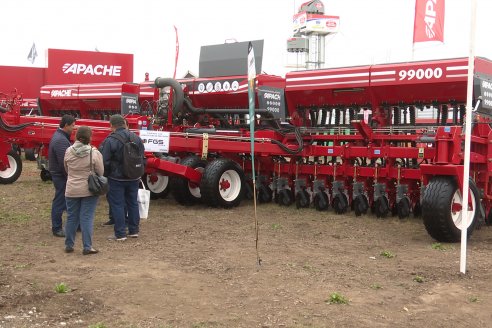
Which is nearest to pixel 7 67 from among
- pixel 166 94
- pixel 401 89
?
pixel 166 94

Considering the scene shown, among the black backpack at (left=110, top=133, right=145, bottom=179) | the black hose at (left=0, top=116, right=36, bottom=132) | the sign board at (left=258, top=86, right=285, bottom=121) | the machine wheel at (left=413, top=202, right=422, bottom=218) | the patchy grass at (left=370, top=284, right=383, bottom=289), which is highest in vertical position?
the sign board at (left=258, top=86, right=285, bottom=121)

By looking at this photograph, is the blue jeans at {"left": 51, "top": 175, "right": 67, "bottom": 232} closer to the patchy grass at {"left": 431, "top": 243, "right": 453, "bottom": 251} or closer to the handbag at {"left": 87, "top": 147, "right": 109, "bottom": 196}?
the handbag at {"left": 87, "top": 147, "right": 109, "bottom": 196}

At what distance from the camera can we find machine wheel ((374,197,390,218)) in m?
8.79

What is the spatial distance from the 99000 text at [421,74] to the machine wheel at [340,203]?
80.9 inches

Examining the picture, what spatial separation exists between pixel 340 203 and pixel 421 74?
2303 millimetres

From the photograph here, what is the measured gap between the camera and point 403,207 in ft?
28.1

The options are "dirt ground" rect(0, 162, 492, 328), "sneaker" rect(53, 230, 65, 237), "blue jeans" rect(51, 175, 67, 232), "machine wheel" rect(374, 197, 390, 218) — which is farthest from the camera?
"machine wheel" rect(374, 197, 390, 218)

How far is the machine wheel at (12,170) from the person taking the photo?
12.3 meters

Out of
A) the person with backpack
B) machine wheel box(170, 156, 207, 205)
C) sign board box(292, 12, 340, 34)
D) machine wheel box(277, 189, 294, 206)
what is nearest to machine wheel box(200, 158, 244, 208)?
machine wheel box(170, 156, 207, 205)

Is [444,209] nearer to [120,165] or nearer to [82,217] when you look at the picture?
[120,165]

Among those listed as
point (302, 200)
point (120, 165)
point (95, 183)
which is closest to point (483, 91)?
point (302, 200)

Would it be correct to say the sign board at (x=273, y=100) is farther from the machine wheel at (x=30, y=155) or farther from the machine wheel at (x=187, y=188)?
the machine wheel at (x=30, y=155)

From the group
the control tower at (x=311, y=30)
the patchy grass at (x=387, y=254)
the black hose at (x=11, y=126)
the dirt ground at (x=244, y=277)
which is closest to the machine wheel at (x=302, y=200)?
the dirt ground at (x=244, y=277)

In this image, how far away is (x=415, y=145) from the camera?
912 centimetres
